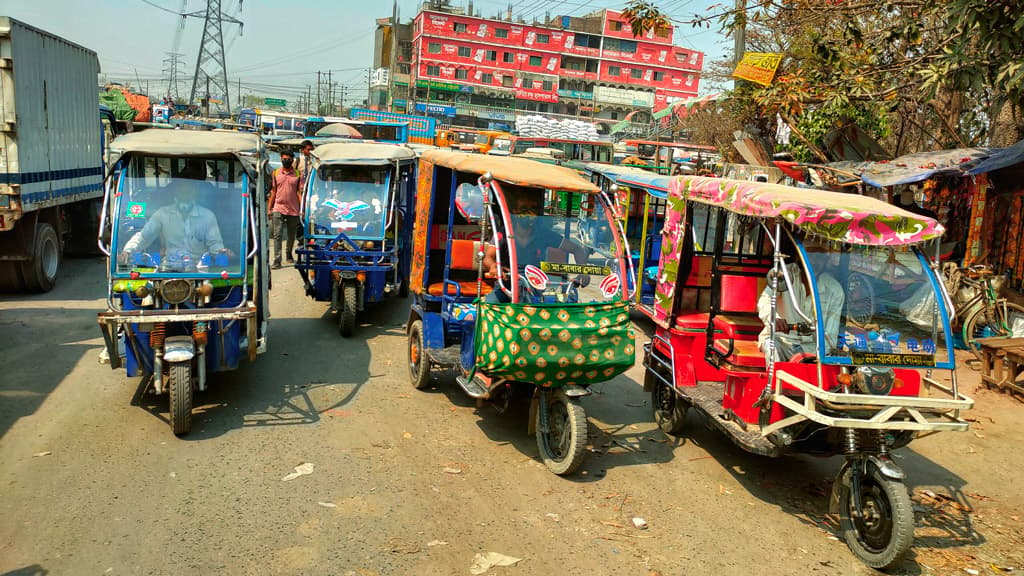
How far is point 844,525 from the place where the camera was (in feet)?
16.7

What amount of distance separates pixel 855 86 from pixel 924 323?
5067 mm

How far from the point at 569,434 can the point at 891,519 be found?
87.9 inches

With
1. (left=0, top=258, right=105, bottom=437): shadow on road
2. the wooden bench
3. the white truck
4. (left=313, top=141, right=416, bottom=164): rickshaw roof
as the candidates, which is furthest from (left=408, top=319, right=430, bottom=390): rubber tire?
the wooden bench

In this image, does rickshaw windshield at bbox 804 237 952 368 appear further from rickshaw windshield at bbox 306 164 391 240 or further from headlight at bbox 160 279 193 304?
rickshaw windshield at bbox 306 164 391 240

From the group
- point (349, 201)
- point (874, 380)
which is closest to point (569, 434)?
point (874, 380)

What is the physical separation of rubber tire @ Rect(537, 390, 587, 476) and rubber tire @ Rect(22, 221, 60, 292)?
8653mm

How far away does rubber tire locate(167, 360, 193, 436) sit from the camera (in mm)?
6066

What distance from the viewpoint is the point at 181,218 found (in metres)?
7.04

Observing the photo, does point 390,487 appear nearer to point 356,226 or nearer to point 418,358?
point 418,358

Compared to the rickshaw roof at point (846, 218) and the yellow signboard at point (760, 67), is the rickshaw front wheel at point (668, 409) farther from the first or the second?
the yellow signboard at point (760, 67)

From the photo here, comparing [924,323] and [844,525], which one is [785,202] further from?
[844,525]

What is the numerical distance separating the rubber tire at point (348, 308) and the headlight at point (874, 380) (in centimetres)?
625

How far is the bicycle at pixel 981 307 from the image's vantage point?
9906 millimetres

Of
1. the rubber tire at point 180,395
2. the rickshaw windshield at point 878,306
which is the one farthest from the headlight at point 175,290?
the rickshaw windshield at point 878,306
